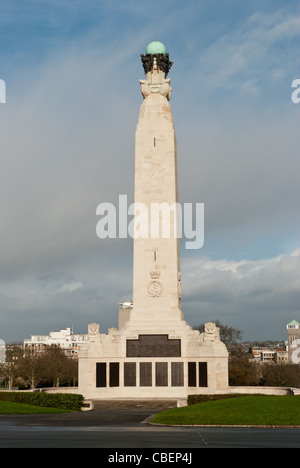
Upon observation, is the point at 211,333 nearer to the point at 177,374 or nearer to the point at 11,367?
the point at 177,374

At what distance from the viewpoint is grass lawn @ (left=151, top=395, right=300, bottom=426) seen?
29.6 m

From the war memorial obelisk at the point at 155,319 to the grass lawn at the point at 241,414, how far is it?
69.4 feet

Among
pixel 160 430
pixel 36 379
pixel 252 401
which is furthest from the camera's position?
pixel 36 379

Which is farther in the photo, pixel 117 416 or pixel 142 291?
pixel 142 291

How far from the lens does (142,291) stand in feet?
202

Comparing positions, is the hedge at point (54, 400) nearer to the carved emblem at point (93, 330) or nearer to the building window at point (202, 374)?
the carved emblem at point (93, 330)

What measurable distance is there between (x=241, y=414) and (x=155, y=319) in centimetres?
2946

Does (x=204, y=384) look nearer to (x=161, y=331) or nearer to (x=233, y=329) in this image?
(x=161, y=331)

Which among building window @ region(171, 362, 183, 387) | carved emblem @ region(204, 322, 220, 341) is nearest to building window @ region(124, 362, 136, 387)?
building window @ region(171, 362, 183, 387)

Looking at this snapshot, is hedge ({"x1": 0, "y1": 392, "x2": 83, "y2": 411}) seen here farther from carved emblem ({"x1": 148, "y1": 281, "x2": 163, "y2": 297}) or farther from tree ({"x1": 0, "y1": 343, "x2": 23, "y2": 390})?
tree ({"x1": 0, "y1": 343, "x2": 23, "y2": 390})

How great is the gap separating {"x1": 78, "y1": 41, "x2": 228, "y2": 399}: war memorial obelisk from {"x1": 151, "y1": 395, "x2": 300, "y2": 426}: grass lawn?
21.2 m

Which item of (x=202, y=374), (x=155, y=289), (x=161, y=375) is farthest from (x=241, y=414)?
(x=155, y=289)

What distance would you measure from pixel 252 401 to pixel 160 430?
11203mm
